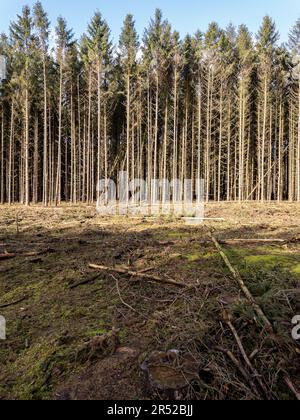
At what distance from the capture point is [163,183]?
3005cm

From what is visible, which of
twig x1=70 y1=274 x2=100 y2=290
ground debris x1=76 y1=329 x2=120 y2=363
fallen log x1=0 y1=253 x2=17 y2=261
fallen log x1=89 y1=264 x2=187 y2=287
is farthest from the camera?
fallen log x1=0 y1=253 x2=17 y2=261

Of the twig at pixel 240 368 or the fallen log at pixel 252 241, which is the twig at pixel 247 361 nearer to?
the twig at pixel 240 368

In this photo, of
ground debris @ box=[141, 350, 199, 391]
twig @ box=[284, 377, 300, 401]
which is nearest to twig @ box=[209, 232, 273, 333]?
twig @ box=[284, 377, 300, 401]

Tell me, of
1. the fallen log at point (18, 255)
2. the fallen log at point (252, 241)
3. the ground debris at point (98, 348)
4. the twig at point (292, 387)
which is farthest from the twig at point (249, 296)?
the fallen log at point (18, 255)

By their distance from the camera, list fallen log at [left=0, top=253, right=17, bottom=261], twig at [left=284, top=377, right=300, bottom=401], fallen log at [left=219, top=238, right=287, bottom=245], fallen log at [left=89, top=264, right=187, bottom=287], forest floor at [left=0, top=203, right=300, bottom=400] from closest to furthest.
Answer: twig at [left=284, top=377, right=300, bottom=401], forest floor at [left=0, top=203, right=300, bottom=400], fallen log at [left=89, top=264, right=187, bottom=287], fallen log at [left=0, top=253, right=17, bottom=261], fallen log at [left=219, top=238, right=287, bottom=245]

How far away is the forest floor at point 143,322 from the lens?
A: 8.31ft

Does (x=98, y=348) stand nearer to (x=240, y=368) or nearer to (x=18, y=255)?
(x=240, y=368)

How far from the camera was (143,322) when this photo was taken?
352 centimetres

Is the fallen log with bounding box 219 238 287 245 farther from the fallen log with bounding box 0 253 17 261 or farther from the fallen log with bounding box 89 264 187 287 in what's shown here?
the fallen log with bounding box 0 253 17 261

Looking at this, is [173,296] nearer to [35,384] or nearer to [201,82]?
[35,384]

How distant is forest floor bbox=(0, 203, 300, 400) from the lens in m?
2.53

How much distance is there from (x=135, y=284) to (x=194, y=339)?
6.10 ft

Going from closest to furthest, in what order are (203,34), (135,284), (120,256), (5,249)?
(135,284)
(120,256)
(5,249)
(203,34)
